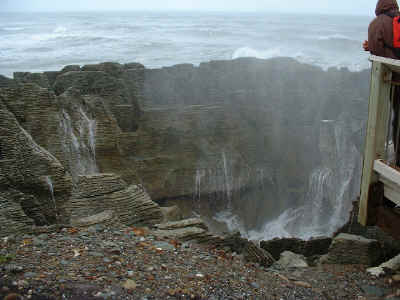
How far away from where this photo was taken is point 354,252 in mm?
6277

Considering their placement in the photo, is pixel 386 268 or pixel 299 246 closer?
pixel 386 268

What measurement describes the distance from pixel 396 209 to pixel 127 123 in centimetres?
889

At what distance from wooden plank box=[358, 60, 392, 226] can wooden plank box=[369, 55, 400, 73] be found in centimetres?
4

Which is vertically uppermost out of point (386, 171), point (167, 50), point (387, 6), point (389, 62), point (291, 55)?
point (387, 6)

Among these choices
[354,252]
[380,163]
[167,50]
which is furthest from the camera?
[167,50]

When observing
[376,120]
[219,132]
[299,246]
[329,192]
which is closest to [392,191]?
[376,120]

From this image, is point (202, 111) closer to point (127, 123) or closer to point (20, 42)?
point (127, 123)

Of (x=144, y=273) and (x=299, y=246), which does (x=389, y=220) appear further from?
(x=299, y=246)

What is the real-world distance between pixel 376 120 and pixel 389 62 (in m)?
0.62

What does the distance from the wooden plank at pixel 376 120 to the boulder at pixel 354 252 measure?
1688 millimetres

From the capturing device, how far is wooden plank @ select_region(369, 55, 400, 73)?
412 cm

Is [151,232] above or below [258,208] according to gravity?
above

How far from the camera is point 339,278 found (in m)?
5.45

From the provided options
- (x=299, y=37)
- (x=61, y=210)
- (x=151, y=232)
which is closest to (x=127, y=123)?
(x=61, y=210)
